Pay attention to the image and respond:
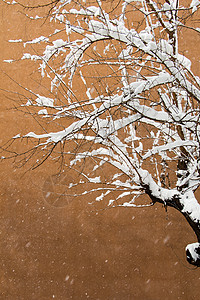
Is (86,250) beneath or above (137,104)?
beneath

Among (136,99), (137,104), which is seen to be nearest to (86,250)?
(136,99)

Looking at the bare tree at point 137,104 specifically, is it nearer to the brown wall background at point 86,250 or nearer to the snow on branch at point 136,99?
the snow on branch at point 136,99

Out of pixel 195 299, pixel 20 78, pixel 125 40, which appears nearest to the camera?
pixel 125 40

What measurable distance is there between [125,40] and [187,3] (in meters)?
4.17

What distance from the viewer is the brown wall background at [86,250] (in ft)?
17.5

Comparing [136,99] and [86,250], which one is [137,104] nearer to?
[136,99]

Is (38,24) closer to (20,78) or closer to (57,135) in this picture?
(20,78)

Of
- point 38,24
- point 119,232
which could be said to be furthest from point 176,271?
point 38,24

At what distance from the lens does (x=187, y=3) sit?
19.4 ft

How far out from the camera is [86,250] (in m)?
5.48

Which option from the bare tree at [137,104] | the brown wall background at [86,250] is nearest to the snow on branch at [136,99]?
the bare tree at [137,104]

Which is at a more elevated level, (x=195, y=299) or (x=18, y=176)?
(x=18, y=176)

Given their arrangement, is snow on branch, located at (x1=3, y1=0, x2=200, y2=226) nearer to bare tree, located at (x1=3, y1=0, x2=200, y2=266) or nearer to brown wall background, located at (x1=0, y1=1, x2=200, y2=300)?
bare tree, located at (x1=3, y1=0, x2=200, y2=266)

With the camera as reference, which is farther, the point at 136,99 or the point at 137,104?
the point at 136,99
